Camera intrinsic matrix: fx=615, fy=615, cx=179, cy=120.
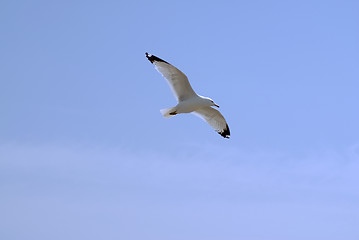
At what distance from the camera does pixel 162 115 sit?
1459 cm

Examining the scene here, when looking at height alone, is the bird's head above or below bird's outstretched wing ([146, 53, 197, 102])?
below

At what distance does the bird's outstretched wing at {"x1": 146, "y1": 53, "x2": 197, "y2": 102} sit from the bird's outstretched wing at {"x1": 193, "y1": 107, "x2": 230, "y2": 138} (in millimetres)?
1195

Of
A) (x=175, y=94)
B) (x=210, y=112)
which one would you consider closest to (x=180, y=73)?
(x=175, y=94)

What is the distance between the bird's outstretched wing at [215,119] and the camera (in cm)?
1603

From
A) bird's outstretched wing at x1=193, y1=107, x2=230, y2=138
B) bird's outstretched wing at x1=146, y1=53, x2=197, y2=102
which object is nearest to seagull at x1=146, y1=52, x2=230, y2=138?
bird's outstretched wing at x1=146, y1=53, x2=197, y2=102

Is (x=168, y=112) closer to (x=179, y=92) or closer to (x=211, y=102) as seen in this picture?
(x=179, y=92)

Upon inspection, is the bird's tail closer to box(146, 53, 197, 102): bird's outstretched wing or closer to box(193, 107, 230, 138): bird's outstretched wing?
box(146, 53, 197, 102): bird's outstretched wing

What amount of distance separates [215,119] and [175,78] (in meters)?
2.31

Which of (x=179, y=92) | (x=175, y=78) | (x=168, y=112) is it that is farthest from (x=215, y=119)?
(x=175, y=78)

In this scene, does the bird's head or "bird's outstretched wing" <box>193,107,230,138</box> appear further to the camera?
"bird's outstretched wing" <box>193,107,230,138</box>

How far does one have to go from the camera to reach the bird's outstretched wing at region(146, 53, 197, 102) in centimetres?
1421

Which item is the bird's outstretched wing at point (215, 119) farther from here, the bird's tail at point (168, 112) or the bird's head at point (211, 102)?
the bird's tail at point (168, 112)

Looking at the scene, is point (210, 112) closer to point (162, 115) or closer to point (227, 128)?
point (227, 128)

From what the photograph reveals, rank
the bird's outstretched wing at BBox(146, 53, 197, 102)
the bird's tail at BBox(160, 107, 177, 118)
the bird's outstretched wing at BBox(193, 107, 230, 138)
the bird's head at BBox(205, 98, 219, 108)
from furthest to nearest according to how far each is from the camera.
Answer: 1. the bird's outstretched wing at BBox(193, 107, 230, 138)
2. the bird's head at BBox(205, 98, 219, 108)
3. the bird's tail at BBox(160, 107, 177, 118)
4. the bird's outstretched wing at BBox(146, 53, 197, 102)
